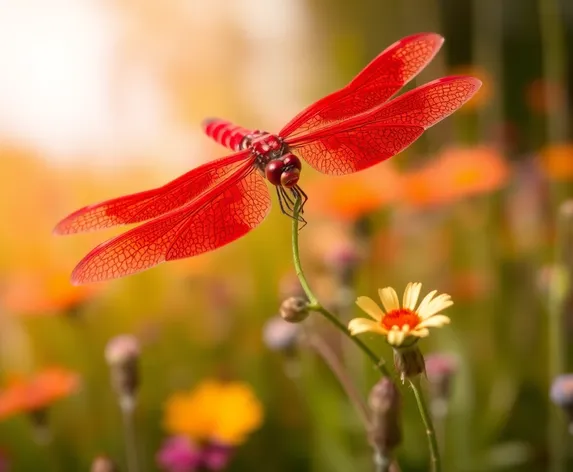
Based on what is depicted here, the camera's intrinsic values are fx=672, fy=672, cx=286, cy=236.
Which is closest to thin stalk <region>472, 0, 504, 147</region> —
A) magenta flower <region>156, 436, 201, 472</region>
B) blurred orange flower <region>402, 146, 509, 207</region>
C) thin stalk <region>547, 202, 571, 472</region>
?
blurred orange flower <region>402, 146, 509, 207</region>

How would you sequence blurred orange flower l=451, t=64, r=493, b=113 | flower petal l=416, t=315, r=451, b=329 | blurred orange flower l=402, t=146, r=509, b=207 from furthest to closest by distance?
blurred orange flower l=451, t=64, r=493, b=113
blurred orange flower l=402, t=146, r=509, b=207
flower petal l=416, t=315, r=451, b=329

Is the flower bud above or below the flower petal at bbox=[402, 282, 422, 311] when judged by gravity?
above

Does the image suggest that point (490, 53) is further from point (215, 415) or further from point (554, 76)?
point (215, 415)

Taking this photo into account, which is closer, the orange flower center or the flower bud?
the orange flower center

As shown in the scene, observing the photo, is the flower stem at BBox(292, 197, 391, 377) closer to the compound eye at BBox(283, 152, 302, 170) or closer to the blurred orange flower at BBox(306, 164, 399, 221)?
the compound eye at BBox(283, 152, 302, 170)

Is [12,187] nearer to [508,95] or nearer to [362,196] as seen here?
[362,196]

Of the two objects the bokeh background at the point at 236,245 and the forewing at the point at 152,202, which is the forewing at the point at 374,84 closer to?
the forewing at the point at 152,202
